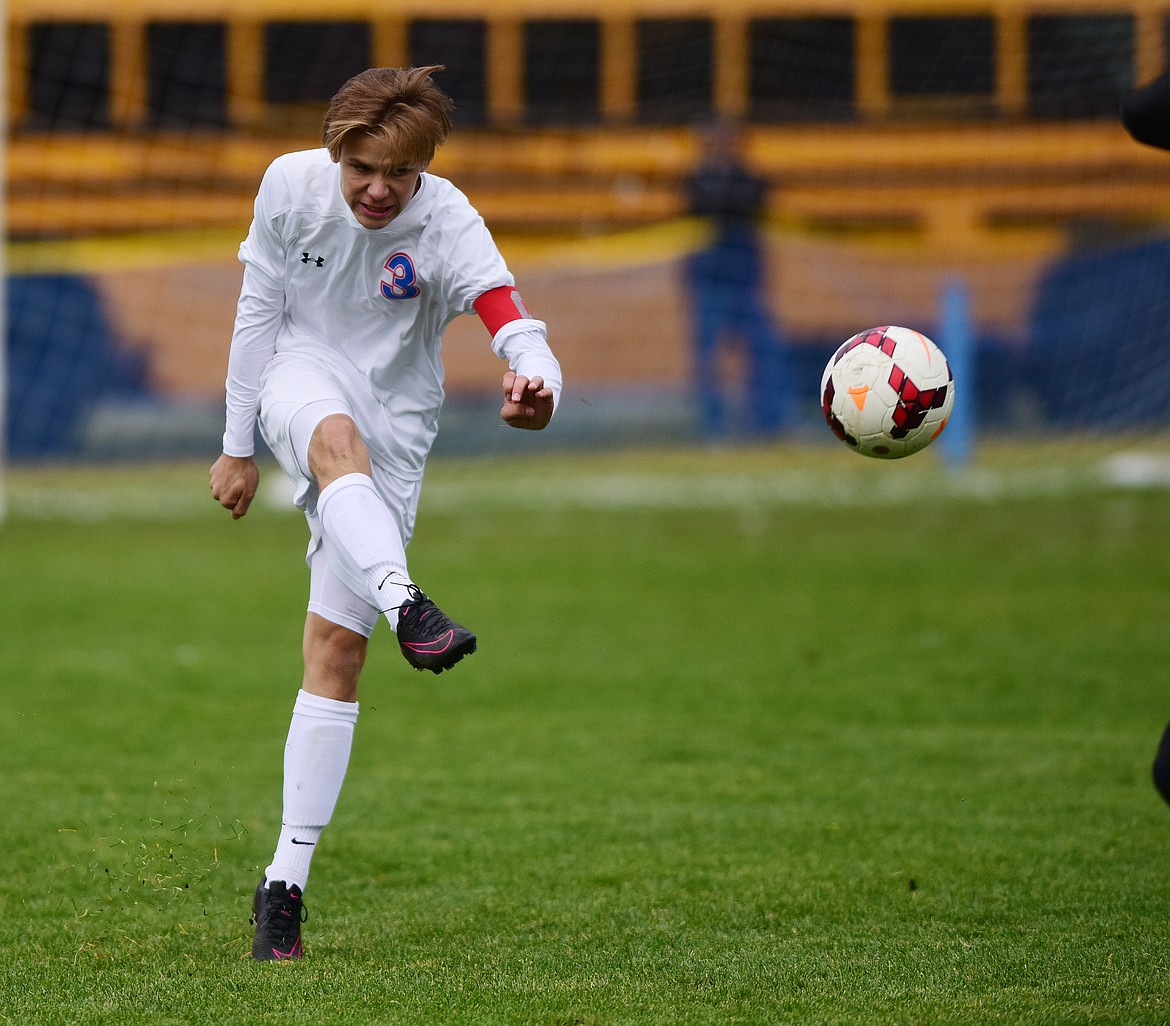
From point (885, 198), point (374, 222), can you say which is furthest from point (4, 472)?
point (374, 222)

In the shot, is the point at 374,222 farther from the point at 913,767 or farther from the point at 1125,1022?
the point at 913,767

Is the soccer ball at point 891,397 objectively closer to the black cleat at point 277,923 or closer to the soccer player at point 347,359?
the soccer player at point 347,359

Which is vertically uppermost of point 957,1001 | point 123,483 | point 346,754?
point 346,754

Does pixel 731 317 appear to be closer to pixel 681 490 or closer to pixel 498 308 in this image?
pixel 681 490

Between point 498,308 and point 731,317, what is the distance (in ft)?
38.8

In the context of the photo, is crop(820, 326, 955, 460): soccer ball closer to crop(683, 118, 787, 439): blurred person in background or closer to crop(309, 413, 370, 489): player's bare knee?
crop(309, 413, 370, 489): player's bare knee

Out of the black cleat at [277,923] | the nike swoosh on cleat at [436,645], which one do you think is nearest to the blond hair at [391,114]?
the nike swoosh on cleat at [436,645]

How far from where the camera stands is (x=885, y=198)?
1783 centimetres

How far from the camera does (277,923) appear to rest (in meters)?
3.82

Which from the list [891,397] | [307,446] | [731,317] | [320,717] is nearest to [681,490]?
[731,317]

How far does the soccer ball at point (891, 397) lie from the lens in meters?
4.16

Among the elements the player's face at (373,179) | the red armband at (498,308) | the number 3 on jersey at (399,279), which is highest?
the player's face at (373,179)

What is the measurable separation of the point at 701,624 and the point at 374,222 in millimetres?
5137

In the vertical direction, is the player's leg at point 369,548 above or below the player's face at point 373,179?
below
